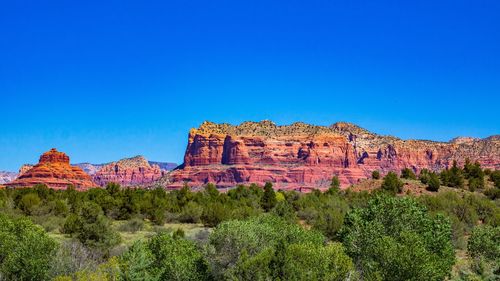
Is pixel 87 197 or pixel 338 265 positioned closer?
pixel 338 265

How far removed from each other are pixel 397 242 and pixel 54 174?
145 m

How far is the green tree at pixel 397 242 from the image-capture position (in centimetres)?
2603

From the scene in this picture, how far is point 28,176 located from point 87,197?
100796 millimetres

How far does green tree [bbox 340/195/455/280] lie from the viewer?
Answer: 26031mm

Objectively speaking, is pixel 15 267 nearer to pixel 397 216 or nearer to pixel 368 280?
pixel 368 280

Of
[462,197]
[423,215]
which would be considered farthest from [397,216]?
[462,197]

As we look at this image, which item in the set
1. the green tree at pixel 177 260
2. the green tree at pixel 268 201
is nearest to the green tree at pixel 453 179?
the green tree at pixel 268 201

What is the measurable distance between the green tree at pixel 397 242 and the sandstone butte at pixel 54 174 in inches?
5209

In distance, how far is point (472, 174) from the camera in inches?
3521

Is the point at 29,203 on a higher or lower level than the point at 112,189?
lower

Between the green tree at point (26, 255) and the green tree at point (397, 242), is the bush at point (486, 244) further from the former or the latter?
the green tree at point (26, 255)

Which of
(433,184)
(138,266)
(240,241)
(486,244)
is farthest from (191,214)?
(138,266)

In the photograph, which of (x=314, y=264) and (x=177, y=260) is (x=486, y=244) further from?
(x=177, y=260)

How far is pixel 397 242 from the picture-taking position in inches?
1147
